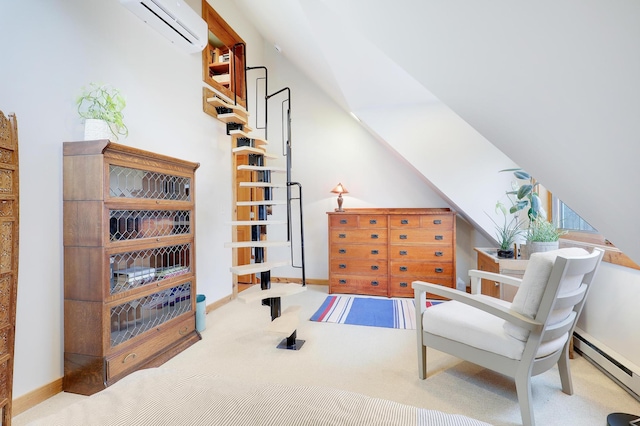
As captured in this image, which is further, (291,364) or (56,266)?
(291,364)

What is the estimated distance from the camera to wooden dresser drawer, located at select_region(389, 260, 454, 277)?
3445 mm

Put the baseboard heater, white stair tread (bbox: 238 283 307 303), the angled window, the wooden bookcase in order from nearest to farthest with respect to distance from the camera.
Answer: the baseboard heater < the wooden bookcase < white stair tread (bbox: 238 283 307 303) < the angled window

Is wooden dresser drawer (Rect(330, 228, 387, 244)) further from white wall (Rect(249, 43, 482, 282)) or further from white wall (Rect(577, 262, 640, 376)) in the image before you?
white wall (Rect(577, 262, 640, 376))

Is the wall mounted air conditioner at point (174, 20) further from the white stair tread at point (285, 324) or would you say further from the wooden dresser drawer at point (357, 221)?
the white stair tread at point (285, 324)

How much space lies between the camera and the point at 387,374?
1938 mm

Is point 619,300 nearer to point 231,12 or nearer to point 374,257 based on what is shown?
point 374,257

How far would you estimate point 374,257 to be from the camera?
12.0ft

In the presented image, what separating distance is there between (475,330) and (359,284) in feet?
7.11

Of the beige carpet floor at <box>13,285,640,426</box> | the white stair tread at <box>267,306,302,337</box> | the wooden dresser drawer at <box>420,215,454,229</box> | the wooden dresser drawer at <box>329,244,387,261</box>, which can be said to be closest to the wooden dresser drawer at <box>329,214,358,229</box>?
the wooden dresser drawer at <box>329,244,387,261</box>

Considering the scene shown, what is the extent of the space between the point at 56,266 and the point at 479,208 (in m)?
3.63

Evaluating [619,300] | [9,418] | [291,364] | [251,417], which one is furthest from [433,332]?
[9,418]

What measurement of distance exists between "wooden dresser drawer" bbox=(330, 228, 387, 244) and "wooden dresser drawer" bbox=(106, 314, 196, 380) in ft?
6.36

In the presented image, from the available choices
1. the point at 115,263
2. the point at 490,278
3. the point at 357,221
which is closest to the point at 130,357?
the point at 115,263

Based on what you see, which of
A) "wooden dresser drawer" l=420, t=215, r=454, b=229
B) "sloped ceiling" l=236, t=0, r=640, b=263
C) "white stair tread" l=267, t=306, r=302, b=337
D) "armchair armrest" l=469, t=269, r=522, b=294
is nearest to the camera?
"sloped ceiling" l=236, t=0, r=640, b=263
